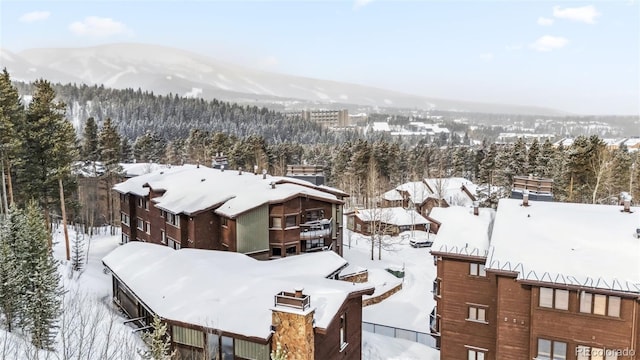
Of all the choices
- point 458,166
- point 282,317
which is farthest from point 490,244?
point 458,166

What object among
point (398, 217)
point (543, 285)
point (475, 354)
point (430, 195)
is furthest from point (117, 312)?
point (430, 195)

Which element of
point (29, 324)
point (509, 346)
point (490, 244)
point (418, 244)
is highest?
point (490, 244)

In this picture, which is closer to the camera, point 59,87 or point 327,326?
point 327,326

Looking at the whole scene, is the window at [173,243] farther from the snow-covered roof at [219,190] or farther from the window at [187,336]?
the window at [187,336]

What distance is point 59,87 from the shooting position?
157000mm

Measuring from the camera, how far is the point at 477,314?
70.4ft

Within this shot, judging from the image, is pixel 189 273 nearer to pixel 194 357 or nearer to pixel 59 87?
pixel 194 357

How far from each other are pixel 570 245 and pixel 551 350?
4296mm

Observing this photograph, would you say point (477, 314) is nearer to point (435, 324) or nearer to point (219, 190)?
point (435, 324)

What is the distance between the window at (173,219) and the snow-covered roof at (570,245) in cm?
2139

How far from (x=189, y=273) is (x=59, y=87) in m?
164

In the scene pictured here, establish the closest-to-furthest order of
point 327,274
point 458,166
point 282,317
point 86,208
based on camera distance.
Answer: point 282,317
point 327,274
point 86,208
point 458,166

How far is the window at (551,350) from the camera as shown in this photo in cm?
1783

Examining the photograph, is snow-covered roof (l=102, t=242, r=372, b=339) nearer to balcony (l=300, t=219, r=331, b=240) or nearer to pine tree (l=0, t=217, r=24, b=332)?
pine tree (l=0, t=217, r=24, b=332)
